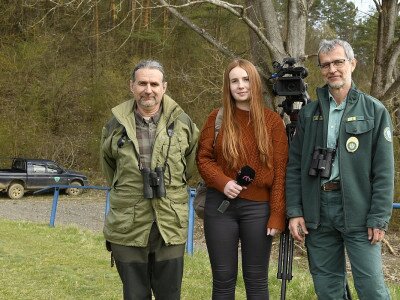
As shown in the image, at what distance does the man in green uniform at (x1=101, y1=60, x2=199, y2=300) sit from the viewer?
3318mm

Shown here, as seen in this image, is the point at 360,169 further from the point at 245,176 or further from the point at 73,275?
the point at 73,275

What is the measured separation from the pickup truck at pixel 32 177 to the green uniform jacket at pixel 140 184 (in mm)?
17181

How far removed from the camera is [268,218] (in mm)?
3352

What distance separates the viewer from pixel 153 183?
3.24m

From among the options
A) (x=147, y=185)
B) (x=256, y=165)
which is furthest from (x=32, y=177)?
(x=256, y=165)

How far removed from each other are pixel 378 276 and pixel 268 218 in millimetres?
740

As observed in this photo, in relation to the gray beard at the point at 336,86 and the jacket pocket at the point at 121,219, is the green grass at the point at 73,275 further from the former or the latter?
the gray beard at the point at 336,86

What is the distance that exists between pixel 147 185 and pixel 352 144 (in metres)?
1.28

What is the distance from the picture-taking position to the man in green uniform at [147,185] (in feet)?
10.9

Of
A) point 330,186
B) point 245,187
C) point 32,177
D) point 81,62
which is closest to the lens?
point 330,186

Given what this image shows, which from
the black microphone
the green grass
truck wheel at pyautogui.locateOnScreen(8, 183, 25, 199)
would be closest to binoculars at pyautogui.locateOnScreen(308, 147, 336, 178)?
the black microphone

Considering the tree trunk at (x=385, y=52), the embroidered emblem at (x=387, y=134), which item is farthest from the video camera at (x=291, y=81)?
the tree trunk at (x=385, y=52)

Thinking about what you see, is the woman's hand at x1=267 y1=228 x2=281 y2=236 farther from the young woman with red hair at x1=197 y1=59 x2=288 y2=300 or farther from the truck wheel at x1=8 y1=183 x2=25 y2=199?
the truck wheel at x1=8 y1=183 x2=25 y2=199

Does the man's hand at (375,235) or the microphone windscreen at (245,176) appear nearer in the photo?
the man's hand at (375,235)
